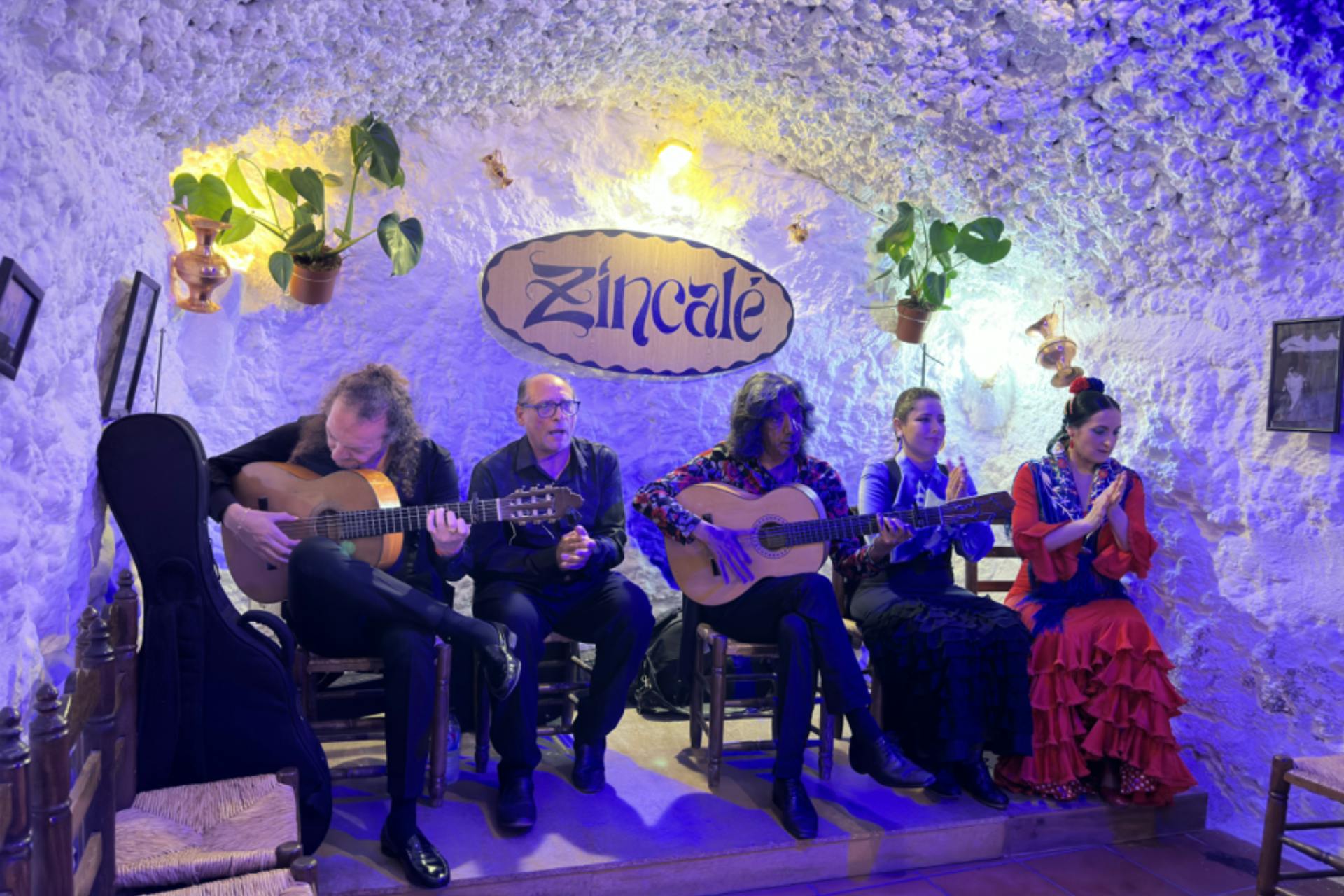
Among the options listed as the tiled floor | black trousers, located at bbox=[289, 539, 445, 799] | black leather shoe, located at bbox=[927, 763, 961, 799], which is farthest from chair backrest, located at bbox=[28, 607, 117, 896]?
black leather shoe, located at bbox=[927, 763, 961, 799]

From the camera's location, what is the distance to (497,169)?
4.00 meters

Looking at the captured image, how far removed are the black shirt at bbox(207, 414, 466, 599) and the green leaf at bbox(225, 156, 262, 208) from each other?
90 cm

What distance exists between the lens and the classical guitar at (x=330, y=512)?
2848 mm

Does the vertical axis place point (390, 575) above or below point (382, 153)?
below

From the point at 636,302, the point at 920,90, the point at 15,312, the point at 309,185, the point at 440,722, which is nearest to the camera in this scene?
the point at 15,312

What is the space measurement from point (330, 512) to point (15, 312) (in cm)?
114

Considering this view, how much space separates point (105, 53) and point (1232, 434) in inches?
147

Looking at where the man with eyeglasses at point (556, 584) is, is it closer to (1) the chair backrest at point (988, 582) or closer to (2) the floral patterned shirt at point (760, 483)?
(2) the floral patterned shirt at point (760, 483)

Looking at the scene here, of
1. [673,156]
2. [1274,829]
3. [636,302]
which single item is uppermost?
[673,156]

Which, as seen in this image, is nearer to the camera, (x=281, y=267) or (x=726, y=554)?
→ (x=726, y=554)

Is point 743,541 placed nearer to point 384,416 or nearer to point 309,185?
point 384,416

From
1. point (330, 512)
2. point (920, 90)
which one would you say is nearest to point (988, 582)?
point (920, 90)

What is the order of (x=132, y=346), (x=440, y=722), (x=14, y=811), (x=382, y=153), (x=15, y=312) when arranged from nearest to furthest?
(x=14, y=811)
(x=15, y=312)
(x=132, y=346)
(x=440, y=722)
(x=382, y=153)

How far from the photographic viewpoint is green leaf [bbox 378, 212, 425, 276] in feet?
11.5
